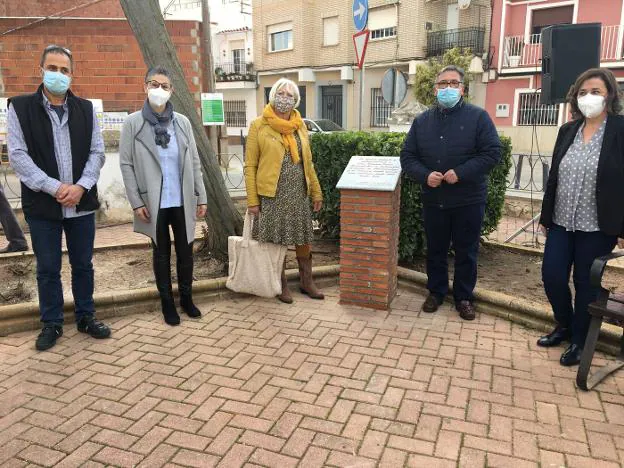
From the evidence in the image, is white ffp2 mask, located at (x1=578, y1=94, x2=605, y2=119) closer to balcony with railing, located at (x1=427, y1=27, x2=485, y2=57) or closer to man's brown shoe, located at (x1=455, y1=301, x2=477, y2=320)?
man's brown shoe, located at (x1=455, y1=301, x2=477, y2=320)

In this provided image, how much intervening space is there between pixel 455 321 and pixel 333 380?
1.38 meters

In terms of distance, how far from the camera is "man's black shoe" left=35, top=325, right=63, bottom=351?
3.66m

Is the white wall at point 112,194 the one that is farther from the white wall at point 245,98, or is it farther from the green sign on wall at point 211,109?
the white wall at point 245,98

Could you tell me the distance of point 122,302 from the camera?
432cm

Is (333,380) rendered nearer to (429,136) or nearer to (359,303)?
(359,303)

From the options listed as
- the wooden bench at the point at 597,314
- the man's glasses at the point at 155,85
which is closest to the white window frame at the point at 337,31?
the man's glasses at the point at 155,85

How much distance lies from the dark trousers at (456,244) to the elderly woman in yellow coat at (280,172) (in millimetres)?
1053

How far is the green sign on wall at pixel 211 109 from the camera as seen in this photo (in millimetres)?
10945

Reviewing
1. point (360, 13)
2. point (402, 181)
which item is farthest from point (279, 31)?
point (402, 181)

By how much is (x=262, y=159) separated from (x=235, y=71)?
31.0 metres

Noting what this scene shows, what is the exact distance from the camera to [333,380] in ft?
10.6

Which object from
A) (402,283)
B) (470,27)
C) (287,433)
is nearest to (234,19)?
(470,27)

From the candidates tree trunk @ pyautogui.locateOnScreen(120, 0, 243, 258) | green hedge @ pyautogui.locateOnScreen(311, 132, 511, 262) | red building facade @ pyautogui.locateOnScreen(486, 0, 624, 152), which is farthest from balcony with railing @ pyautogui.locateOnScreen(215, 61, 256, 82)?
tree trunk @ pyautogui.locateOnScreen(120, 0, 243, 258)

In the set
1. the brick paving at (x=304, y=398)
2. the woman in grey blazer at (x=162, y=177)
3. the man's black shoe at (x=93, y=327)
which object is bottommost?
the brick paving at (x=304, y=398)
